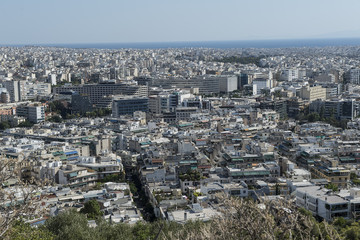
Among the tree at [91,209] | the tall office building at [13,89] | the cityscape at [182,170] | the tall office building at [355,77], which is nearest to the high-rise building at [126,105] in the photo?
the cityscape at [182,170]

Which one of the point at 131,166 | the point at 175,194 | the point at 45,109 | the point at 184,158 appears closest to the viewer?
the point at 175,194

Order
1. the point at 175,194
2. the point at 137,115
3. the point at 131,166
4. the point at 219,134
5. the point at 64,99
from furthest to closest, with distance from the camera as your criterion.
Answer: the point at 64,99 < the point at 137,115 < the point at 219,134 < the point at 131,166 < the point at 175,194

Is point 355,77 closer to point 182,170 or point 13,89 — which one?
point 13,89

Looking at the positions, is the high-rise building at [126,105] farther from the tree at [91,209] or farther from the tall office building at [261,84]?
the tree at [91,209]

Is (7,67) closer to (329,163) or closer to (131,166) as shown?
(131,166)

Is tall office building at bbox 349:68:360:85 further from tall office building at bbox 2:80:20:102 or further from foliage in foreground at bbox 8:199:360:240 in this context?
foliage in foreground at bbox 8:199:360:240

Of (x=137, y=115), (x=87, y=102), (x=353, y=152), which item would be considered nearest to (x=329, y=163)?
(x=353, y=152)

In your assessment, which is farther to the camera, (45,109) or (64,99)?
(64,99)

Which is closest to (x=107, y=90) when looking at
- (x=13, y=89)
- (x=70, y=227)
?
(x=13, y=89)
